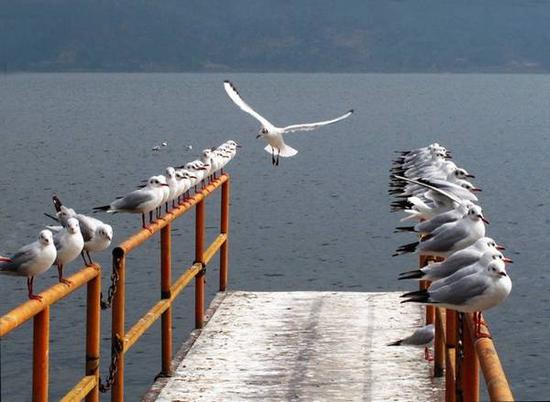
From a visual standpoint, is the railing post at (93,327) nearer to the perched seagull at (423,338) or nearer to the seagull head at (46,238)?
the seagull head at (46,238)

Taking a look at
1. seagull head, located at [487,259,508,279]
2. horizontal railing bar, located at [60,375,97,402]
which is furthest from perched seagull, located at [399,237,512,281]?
horizontal railing bar, located at [60,375,97,402]

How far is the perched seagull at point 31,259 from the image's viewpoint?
774 cm

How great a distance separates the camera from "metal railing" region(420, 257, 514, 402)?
17.4 feet

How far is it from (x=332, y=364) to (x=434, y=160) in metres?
3.44

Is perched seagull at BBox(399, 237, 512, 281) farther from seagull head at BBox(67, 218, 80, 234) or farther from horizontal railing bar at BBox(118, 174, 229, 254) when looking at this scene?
horizontal railing bar at BBox(118, 174, 229, 254)

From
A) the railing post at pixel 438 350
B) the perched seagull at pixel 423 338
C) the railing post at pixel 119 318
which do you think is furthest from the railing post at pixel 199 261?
the railing post at pixel 119 318

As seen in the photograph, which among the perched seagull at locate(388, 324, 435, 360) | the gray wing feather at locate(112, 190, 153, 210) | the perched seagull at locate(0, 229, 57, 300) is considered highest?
the perched seagull at locate(0, 229, 57, 300)

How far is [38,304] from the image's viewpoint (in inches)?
267

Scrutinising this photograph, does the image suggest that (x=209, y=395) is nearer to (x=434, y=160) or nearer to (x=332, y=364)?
(x=332, y=364)

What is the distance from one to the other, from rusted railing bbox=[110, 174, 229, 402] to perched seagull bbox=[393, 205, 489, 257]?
6.15 feet

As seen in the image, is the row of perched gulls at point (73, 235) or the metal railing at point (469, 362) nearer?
the metal railing at point (469, 362)

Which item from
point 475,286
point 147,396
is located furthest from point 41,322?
point 147,396

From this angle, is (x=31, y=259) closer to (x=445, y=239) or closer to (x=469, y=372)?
(x=445, y=239)

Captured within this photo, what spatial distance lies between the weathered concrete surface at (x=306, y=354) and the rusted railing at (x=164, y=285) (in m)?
0.29
